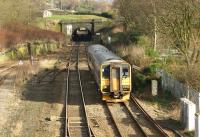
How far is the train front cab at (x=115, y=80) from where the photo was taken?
24172 millimetres

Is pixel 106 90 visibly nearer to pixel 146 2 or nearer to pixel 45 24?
pixel 146 2

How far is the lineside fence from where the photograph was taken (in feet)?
68.9

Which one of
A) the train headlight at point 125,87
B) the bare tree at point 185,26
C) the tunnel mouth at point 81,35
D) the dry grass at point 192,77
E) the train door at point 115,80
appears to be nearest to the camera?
the dry grass at point 192,77

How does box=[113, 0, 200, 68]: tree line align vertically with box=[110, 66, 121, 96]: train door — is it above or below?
above

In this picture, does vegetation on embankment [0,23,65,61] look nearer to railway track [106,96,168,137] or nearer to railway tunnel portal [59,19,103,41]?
railway tunnel portal [59,19,103,41]

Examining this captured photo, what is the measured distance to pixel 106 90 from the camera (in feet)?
79.6

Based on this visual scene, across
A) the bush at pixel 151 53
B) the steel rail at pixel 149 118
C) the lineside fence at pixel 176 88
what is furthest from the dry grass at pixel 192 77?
the bush at pixel 151 53

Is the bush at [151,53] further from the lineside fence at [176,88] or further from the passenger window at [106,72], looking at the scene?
the passenger window at [106,72]

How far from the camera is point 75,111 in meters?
22.8

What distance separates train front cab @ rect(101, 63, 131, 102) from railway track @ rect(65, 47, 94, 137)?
1487mm

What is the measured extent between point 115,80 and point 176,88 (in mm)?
3089

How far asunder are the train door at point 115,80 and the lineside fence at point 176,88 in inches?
115

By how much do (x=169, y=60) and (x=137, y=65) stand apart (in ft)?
8.78

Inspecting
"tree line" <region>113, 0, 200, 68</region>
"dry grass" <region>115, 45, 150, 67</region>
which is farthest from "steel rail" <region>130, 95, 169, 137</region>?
"dry grass" <region>115, 45, 150, 67</region>
